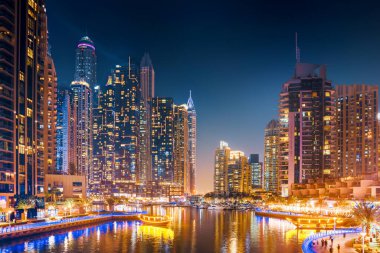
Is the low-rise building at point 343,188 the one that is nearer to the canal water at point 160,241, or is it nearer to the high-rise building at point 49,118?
the canal water at point 160,241

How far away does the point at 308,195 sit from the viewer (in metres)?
186

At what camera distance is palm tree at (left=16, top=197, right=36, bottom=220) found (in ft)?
377

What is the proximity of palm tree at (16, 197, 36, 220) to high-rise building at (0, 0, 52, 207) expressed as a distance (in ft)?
9.24

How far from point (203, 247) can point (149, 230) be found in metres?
32.6

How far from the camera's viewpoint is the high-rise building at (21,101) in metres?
117

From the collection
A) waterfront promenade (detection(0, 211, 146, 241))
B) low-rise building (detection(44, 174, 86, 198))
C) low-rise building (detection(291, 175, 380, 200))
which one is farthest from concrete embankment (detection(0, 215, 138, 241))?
low-rise building (detection(291, 175, 380, 200))

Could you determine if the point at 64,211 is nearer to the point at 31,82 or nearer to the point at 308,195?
the point at 31,82

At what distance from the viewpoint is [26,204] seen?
11656cm

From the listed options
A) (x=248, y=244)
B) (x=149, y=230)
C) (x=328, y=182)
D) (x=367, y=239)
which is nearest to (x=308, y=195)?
(x=328, y=182)

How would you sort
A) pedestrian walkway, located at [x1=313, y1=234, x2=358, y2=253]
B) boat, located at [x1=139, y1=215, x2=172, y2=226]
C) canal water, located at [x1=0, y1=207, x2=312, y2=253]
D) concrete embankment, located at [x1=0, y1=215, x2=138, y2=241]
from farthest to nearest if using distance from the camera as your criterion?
boat, located at [x1=139, y1=215, x2=172, y2=226] < concrete embankment, located at [x1=0, y1=215, x2=138, y2=241] < canal water, located at [x1=0, y1=207, x2=312, y2=253] < pedestrian walkway, located at [x1=313, y1=234, x2=358, y2=253]

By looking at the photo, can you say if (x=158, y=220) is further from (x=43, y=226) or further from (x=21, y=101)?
(x=21, y=101)

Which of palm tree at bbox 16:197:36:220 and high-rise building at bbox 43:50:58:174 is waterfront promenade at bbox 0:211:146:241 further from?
high-rise building at bbox 43:50:58:174

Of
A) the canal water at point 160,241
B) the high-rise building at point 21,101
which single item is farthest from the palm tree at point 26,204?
the canal water at point 160,241

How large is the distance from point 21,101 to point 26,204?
1179 inches
